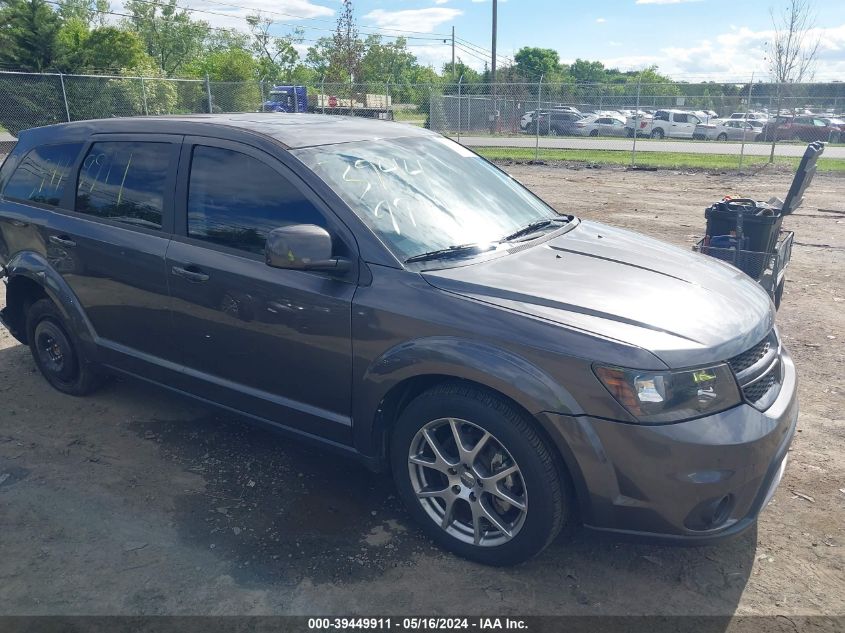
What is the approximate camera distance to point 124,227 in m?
3.93

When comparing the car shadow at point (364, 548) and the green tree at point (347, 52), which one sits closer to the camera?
the car shadow at point (364, 548)

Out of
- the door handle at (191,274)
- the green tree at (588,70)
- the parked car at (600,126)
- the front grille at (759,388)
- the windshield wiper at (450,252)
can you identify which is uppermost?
the green tree at (588,70)

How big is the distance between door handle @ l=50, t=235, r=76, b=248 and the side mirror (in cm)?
186

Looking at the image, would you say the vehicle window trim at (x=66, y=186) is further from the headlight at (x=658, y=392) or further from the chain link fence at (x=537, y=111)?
the chain link fence at (x=537, y=111)

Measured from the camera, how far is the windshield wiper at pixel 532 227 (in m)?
3.56

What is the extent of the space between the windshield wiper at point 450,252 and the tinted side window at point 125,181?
1.57 m

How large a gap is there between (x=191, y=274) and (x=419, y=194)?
4.08ft

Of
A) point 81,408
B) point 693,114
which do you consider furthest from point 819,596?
point 693,114

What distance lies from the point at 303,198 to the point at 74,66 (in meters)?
26.6

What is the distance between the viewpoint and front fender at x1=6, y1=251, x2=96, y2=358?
4.29m

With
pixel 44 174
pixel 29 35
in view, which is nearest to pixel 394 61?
pixel 29 35

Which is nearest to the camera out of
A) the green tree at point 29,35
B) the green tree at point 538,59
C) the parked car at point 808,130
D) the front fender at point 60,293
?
the front fender at point 60,293

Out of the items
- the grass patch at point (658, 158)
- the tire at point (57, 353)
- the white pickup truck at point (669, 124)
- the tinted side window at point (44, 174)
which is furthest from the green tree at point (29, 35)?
the tire at point (57, 353)

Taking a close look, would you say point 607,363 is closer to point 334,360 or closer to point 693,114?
point 334,360
